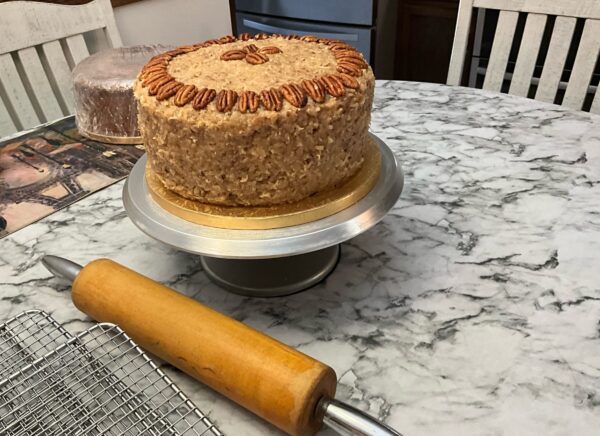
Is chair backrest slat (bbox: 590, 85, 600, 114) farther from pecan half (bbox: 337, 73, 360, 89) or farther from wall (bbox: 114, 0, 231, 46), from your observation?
wall (bbox: 114, 0, 231, 46)

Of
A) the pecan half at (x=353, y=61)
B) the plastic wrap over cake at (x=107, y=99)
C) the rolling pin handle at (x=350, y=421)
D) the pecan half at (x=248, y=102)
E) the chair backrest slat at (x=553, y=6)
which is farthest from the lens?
the chair backrest slat at (x=553, y=6)

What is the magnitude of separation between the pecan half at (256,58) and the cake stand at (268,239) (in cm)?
22

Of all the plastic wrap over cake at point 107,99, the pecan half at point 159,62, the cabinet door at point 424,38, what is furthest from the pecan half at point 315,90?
the cabinet door at point 424,38

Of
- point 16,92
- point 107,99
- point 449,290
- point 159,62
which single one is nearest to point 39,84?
point 16,92

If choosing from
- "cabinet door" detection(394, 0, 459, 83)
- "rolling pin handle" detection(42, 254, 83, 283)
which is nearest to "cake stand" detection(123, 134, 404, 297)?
"rolling pin handle" detection(42, 254, 83, 283)

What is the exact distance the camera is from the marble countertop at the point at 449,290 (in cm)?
57

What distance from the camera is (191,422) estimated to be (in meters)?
0.55

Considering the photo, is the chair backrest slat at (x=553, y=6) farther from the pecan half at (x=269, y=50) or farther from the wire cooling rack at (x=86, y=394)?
the wire cooling rack at (x=86, y=394)

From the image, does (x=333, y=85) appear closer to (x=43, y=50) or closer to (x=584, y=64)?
(x=584, y=64)

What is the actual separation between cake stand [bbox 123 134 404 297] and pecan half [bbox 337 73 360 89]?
0.14 m

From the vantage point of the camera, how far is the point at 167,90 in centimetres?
63

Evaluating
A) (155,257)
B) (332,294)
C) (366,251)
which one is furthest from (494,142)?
(155,257)

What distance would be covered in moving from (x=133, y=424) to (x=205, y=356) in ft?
0.31

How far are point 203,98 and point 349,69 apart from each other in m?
0.19
